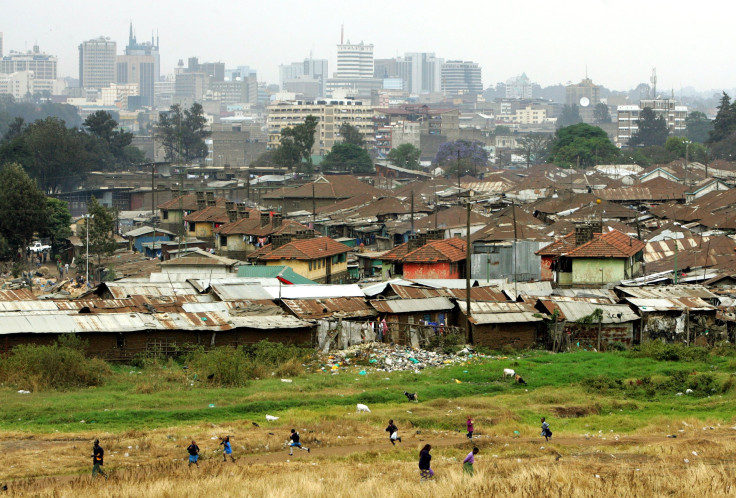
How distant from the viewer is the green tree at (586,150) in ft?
290

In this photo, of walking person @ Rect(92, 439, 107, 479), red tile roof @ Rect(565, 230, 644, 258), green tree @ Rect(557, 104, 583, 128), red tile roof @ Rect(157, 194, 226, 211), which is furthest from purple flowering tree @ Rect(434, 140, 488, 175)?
walking person @ Rect(92, 439, 107, 479)

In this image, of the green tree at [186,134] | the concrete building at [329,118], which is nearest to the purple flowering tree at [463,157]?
the green tree at [186,134]

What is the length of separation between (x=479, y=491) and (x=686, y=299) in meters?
12.7

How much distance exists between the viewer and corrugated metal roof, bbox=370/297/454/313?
24.8 metres

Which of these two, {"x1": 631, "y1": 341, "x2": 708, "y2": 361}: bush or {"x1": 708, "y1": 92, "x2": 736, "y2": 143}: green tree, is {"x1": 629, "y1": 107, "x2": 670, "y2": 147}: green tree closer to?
{"x1": 708, "y1": 92, "x2": 736, "y2": 143}: green tree

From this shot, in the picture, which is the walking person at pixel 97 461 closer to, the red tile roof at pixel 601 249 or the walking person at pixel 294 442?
the walking person at pixel 294 442

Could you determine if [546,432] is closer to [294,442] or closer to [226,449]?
[294,442]

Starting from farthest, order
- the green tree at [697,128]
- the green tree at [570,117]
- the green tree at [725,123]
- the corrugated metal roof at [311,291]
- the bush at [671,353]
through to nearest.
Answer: the green tree at [570,117]
the green tree at [697,128]
the green tree at [725,123]
the corrugated metal roof at [311,291]
the bush at [671,353]

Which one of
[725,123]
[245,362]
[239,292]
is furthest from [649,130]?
[245,362]

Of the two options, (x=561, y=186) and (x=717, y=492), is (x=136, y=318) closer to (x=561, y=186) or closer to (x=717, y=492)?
(x=717, y=492)

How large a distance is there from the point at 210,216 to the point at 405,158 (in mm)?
58676

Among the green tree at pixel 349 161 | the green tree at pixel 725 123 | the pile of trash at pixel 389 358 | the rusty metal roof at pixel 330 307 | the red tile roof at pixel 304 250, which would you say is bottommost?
the pile of trash at pixel 389 358

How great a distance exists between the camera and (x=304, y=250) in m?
33.5

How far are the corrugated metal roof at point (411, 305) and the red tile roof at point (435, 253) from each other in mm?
5602
